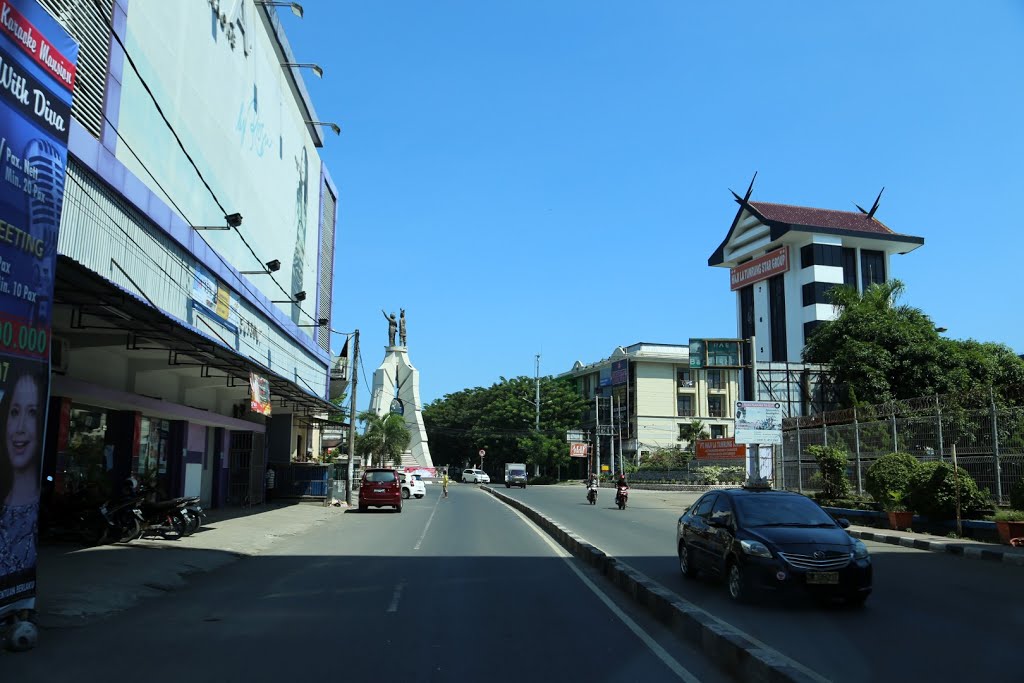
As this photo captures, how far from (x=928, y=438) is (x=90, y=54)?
21.5 m

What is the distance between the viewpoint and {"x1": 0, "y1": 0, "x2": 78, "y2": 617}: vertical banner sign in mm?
7383

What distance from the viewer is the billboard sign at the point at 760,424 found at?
30.1 meters

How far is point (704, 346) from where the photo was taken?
6222cm

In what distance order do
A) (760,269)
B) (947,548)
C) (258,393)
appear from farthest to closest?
1. (760,269)
2. (258,393)
3. (947,548)

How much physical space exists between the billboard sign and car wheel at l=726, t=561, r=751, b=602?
2105 cm

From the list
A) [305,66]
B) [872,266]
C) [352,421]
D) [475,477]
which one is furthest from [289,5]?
[872,266]

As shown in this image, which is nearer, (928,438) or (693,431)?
(928,438)

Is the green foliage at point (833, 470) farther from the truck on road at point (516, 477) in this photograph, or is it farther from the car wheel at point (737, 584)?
the truck on road at point (516, 477)

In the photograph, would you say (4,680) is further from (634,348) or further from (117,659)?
(634,348)

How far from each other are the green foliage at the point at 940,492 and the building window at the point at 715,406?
64498mm

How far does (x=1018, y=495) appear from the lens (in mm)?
16875

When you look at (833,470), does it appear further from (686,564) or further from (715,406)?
(715,406)

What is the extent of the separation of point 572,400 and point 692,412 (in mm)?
14000

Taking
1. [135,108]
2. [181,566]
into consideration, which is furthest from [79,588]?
[135,108]
